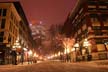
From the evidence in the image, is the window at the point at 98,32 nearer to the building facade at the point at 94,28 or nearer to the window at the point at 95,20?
the building facade at the point at 94,28

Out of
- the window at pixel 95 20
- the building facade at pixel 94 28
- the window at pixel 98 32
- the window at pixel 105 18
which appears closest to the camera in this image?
the building facade at pixel 94 28

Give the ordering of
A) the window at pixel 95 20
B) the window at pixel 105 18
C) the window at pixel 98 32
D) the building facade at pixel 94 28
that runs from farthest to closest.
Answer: the window at pixel 105 18
the window at pixel 95 20
the window at pixel 98 32
the building facade at pixel 94 28

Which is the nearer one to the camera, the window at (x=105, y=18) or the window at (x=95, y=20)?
the window at (x=95, y=20)

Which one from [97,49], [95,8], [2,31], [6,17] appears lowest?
[97,49]

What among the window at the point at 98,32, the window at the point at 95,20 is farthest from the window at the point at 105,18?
the window at the point at 98,32

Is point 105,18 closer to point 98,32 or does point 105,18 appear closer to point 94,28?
point 94,28

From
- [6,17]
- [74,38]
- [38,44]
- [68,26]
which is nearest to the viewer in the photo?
[6,17]

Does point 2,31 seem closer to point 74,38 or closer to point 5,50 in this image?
point 5,50

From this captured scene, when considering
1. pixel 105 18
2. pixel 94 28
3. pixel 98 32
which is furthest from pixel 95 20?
pixel 98 32

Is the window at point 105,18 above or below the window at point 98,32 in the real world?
above

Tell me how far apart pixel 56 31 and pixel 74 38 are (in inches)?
423

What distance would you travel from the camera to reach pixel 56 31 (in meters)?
82.6

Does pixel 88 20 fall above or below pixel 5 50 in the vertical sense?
above

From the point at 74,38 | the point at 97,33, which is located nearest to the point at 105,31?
the point at 97,33
